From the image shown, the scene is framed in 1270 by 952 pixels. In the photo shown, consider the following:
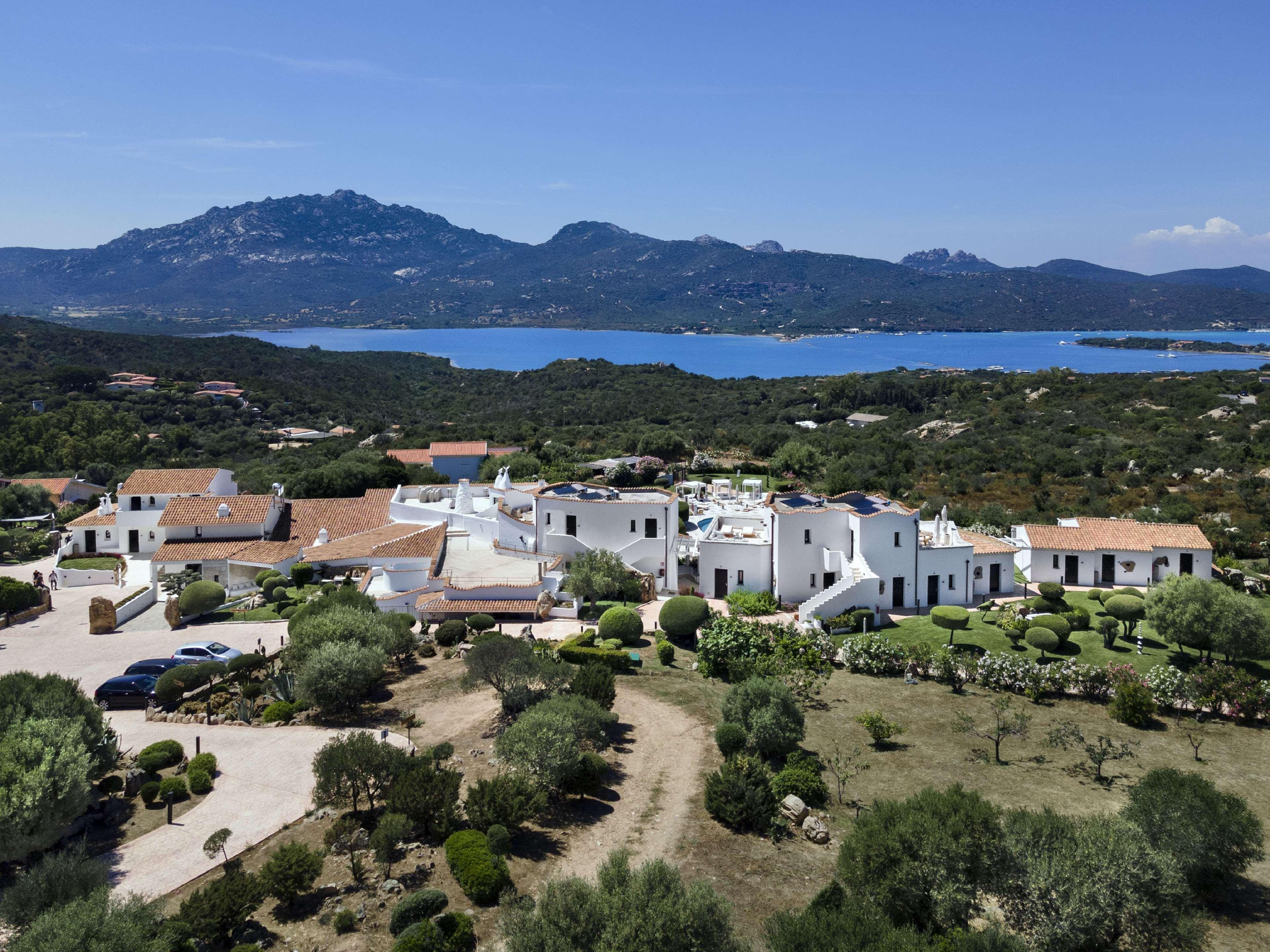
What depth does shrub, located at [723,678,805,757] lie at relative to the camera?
19078mm

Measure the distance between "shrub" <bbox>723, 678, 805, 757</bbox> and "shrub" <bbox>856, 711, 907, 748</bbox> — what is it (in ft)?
5.14

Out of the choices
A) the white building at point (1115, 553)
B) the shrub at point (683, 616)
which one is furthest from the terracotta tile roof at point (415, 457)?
the white building at point (1115, 553)

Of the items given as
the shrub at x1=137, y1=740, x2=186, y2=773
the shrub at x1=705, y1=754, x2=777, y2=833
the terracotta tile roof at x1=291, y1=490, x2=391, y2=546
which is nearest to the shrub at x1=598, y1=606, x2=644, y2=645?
the shrub at x1=705, y1=754, x2=777, y2=833

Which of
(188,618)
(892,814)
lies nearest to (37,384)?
(188,618)

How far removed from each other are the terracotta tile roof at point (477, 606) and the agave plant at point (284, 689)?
731 centimetres

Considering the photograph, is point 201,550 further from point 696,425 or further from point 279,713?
point 696,425

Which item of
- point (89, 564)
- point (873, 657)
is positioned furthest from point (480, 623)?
point (89, 564)

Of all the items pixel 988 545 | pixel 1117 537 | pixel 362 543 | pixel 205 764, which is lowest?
pixel 205 764

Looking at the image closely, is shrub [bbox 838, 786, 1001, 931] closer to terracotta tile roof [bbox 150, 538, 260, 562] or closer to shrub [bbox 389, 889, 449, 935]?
shrub [bbox 389, 889, 449, 935]

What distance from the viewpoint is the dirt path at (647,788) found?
15398 millimetres

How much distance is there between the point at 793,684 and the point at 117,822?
52.7ft

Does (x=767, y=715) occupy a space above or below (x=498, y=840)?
above

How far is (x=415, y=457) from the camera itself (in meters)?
62.3

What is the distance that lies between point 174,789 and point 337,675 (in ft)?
15.2
